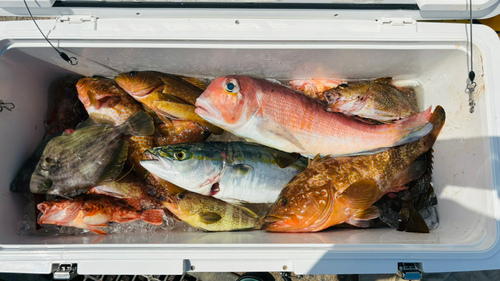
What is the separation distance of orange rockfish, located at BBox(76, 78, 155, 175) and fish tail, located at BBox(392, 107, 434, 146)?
1.88 m

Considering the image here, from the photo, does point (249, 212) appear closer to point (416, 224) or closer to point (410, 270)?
point (410, 270)

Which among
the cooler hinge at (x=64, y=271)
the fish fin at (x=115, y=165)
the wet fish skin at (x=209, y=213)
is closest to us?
the cooler hinge at (x=64, y=271)

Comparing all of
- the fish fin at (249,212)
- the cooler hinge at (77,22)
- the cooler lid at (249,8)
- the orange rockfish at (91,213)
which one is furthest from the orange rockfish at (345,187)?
the cooler hinge at (77,22)

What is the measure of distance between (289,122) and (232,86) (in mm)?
459

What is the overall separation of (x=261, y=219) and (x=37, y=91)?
2.07 metres

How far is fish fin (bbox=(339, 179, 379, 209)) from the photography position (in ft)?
6.03

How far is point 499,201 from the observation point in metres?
1.56

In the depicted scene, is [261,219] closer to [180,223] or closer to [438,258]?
[180,223]

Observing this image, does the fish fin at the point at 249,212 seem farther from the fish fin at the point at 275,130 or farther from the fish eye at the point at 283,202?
the fish fin at the point at 275,130

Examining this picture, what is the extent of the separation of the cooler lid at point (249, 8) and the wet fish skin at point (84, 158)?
0.74 meters

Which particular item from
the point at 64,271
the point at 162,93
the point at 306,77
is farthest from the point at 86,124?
the point at 306,77

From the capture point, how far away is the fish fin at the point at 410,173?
1971 mm

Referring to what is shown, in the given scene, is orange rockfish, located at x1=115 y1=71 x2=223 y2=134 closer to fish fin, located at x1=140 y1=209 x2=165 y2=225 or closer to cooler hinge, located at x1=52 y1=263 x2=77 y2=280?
fish fin, located at x1=140 y1=209 x2=165 y2=225

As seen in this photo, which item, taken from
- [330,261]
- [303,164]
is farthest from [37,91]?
[330,261]
